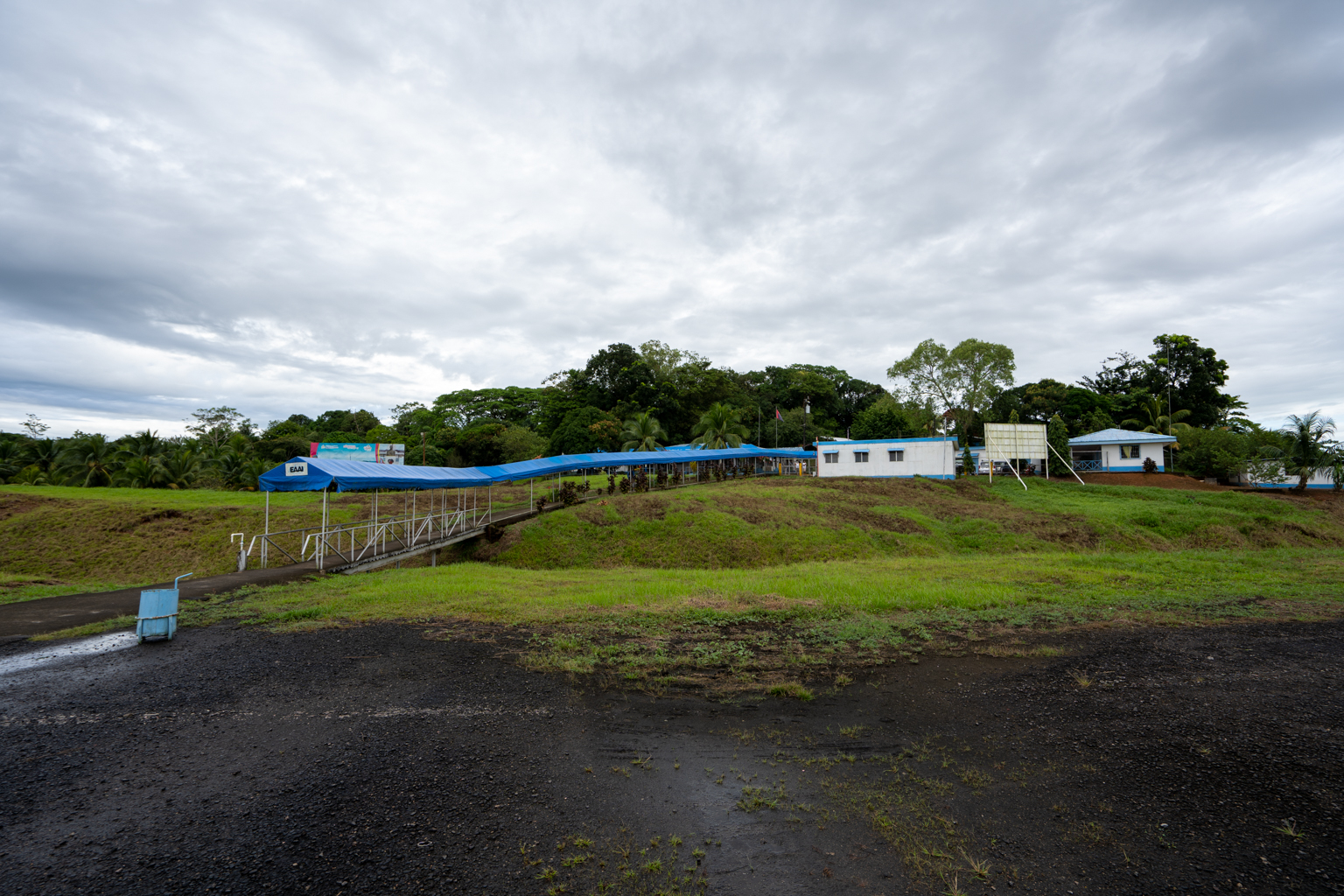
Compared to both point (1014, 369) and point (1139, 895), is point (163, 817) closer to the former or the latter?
point (1139, 895)

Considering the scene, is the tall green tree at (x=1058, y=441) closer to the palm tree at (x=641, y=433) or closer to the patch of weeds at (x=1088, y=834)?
the palm tree at (x=641, y=433)

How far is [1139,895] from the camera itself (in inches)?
142

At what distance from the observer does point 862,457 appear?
122 feet

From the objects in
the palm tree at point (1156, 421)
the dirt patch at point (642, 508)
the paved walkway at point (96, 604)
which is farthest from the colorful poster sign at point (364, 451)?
the palm tree at point (1156, 421)

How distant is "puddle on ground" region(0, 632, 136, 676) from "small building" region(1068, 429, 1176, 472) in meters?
47.5

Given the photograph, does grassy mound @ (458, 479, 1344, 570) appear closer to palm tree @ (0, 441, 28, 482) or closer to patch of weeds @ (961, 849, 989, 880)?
patch of weeds @ (961, 849, 989, 880)

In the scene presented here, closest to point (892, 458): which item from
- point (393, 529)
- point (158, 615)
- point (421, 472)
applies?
point (421, 472)

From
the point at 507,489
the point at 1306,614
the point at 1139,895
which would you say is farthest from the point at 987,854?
the point at 507,489

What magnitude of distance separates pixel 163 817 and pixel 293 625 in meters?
5.93

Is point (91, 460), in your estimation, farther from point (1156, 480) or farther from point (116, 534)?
point (1156, 480)

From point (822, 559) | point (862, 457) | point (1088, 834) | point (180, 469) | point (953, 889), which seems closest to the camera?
point (953, 889)

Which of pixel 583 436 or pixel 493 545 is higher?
pixel 583 436

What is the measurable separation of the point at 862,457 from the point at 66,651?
35799 mm

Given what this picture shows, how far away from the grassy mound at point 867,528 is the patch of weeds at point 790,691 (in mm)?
13597
